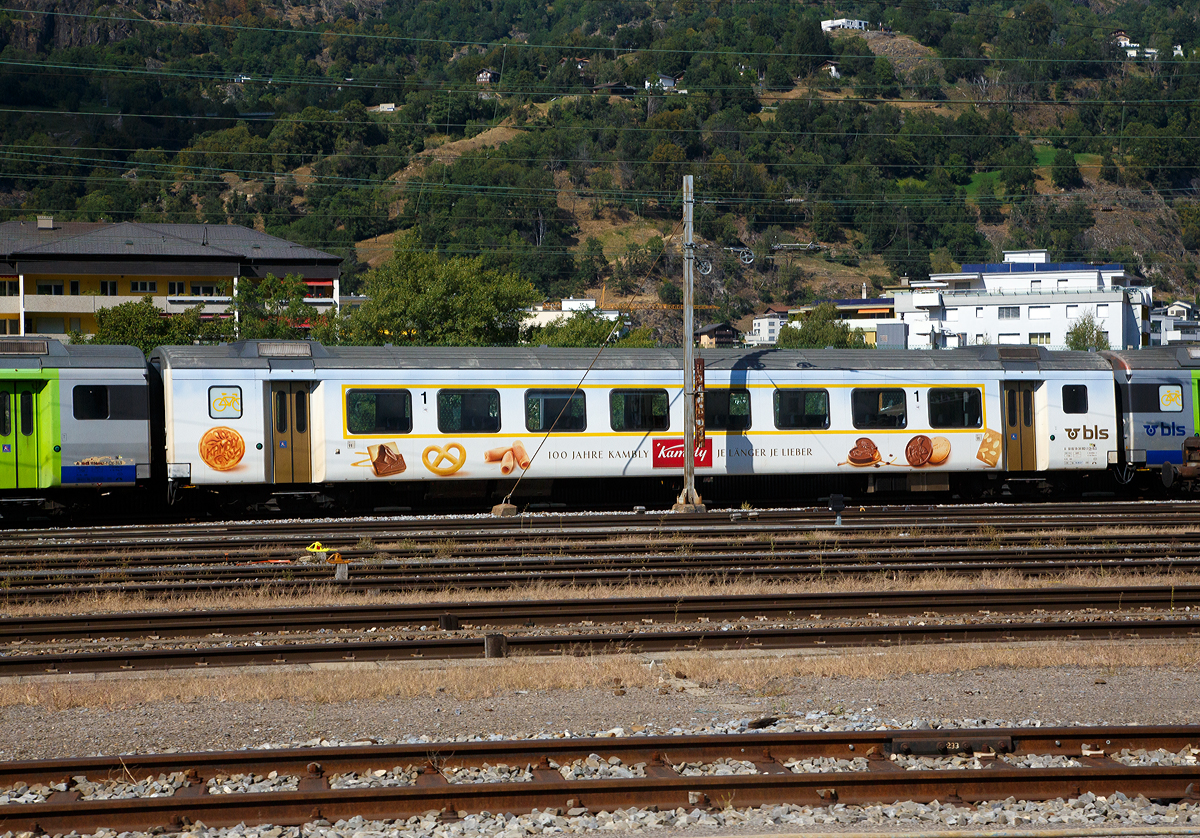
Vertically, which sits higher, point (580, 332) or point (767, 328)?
point (767, 328)

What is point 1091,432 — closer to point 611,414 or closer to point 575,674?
point 611,414

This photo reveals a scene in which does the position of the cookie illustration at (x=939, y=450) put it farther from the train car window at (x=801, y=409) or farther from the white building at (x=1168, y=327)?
the white building at (x=1168, y=327)

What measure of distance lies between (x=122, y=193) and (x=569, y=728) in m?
166

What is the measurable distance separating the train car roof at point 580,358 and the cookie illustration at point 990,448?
61.1 inches

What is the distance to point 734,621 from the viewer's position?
1277cm

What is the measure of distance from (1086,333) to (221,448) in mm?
81469

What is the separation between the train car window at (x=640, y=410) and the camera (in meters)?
23.9

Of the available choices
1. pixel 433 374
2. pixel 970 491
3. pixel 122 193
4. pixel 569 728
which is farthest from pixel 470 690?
pixel 122 193

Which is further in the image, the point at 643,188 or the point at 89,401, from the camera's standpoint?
the point at 643,188

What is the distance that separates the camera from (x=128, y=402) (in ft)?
69.7

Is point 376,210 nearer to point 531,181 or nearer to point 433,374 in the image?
point 531,181

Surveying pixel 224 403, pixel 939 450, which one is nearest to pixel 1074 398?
pixel 939 450

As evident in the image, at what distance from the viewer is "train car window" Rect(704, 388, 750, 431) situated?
24391mm

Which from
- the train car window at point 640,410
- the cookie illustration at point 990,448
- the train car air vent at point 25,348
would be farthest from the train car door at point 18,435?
the cookie illustration at point 990,448
